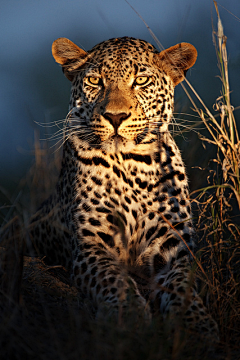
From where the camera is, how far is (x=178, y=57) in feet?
16.4

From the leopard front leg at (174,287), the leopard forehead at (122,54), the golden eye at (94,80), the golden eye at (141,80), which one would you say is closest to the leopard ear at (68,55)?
the leopard forehead at (122,54)

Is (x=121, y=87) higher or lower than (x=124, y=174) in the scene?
higher

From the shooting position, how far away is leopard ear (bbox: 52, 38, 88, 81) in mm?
5109

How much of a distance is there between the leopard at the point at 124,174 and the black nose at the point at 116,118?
10mm

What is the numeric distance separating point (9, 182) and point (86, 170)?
7.04 meters

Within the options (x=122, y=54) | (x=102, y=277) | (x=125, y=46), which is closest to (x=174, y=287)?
(x=102, y=277)

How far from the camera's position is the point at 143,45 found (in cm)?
509

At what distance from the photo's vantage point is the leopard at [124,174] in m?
4.22

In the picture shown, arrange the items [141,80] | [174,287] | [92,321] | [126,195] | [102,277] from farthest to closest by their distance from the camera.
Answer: [141,80]
[126,195]
[102,277]
[174,287]
[92,321]

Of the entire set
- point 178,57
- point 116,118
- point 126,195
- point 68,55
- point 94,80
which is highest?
point 68,55

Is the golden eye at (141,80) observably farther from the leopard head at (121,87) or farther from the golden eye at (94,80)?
the golden eye at (94,80)

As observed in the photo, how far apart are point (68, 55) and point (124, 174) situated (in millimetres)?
1745

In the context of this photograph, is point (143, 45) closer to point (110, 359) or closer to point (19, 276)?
point (19, 276)

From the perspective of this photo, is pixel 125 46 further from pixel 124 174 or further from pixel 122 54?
pixel 124 174
